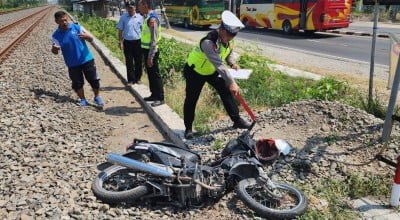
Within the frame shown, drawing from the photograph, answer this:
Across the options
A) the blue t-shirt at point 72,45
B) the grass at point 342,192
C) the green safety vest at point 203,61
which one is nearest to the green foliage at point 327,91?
the green safety vest at point 203,61

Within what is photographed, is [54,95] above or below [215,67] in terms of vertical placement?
below

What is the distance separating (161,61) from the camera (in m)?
9.75

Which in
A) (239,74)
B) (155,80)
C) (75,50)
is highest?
(75,50)

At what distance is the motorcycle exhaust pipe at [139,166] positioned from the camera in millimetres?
3555

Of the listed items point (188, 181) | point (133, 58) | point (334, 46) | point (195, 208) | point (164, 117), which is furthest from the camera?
point (334, 46)

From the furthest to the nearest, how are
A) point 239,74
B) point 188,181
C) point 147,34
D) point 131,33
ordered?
point 131,33 → point 147,34 → point 239,74 → point 188,181

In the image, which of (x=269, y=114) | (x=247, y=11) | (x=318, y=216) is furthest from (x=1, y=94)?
(x=247, y=11)

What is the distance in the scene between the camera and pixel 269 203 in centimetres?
363

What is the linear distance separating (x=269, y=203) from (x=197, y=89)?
80.7 inches

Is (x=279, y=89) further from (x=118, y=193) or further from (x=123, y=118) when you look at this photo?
(x=118, y=193)

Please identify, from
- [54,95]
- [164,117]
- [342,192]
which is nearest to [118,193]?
[342,192]

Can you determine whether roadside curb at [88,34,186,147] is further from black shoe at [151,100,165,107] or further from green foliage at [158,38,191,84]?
green foliage at [158,38,191,84]

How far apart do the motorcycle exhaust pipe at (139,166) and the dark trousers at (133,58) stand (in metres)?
4.75

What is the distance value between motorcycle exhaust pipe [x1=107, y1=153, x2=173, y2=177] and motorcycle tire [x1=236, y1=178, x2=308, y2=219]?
68 centimetres
